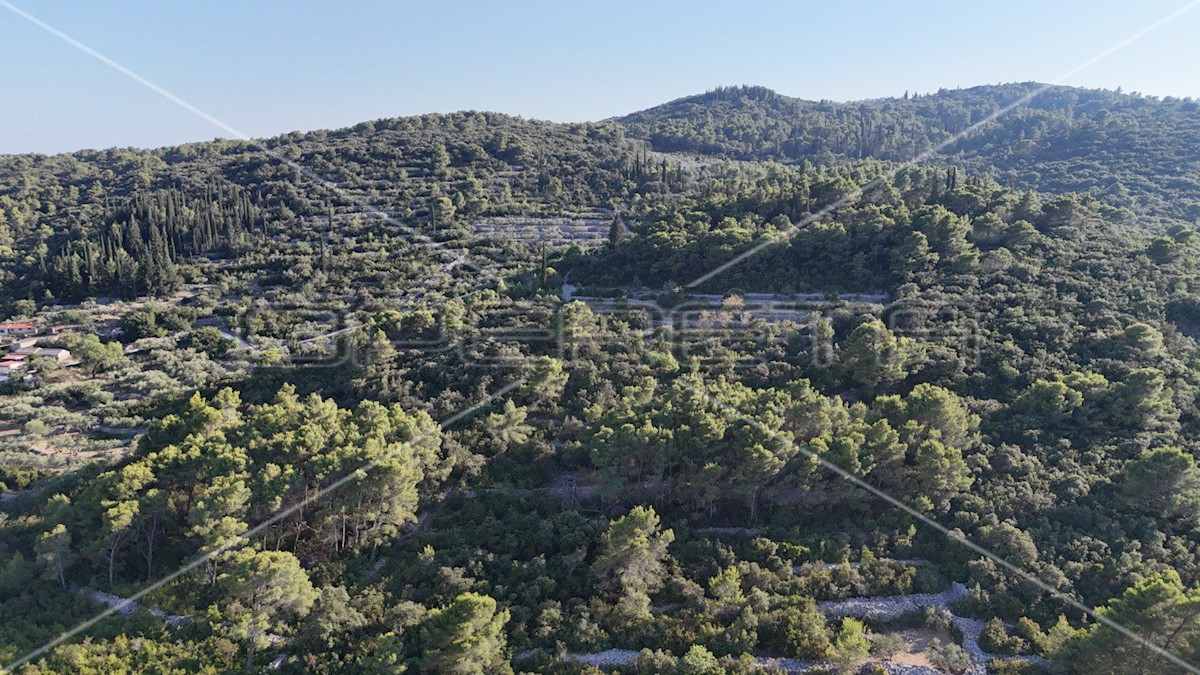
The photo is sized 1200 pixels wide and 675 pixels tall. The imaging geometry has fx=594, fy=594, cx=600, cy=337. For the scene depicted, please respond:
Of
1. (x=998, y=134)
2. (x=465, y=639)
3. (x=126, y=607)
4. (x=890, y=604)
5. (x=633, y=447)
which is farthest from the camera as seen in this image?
(x=998, y=134)

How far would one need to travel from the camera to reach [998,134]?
10538cm

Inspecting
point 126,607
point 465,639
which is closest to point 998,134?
point 465,639

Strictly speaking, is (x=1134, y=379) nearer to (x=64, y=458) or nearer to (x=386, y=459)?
(x=386, y=459)

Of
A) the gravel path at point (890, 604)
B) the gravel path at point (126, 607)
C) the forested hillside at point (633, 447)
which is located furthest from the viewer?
the gravel path at point (890, 604)

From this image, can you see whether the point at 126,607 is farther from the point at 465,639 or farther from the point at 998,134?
the point at 998,134

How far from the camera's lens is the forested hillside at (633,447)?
17.4m

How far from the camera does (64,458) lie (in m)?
24.4

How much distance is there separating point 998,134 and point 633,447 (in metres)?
115

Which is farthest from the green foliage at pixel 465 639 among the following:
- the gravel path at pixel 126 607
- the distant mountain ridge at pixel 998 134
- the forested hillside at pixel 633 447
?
the distant mountain ridge at pixel 998 134

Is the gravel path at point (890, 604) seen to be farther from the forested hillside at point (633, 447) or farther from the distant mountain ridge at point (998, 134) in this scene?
the distant mountain ridge at point (998, 134)

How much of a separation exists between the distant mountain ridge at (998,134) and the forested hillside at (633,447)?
31500 mm

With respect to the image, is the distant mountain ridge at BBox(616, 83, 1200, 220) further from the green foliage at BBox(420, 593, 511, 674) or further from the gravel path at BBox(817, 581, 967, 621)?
the green foliage at BBox(420, 593, 511, 674)

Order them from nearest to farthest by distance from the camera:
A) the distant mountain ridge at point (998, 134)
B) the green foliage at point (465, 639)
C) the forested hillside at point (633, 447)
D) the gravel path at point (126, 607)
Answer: the green foliage at point (465, 639) < the forested hillside at point (633, 447) < the gravel path at point (126, 607) < the distant mountain ridge at point (998, 134)

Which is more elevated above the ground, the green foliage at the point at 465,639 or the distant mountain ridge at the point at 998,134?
the distant mountain ridge at the point at 998,134
